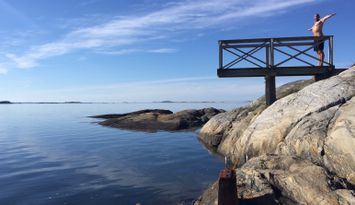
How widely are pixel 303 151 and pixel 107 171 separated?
7.48 metres

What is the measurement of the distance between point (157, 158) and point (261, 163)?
8214mm

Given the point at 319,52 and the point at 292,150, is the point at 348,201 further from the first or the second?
the point at 319,52

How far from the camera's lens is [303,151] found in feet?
38.2

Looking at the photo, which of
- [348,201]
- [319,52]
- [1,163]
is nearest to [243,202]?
[348,201]

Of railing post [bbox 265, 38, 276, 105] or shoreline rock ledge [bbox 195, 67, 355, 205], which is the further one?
railing post [bbox 265, 38, 276, 105]

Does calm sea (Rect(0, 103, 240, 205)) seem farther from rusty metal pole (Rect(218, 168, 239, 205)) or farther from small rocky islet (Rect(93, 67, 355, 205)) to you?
rusty metal pole (Rect(218, 168, 239, 205))

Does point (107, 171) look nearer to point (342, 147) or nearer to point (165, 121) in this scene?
point (342, 147)

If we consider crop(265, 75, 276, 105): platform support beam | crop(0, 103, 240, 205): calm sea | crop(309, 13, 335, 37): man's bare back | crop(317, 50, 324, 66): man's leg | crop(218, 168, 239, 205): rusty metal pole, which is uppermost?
crop(309, 13, 335, 37): man's bare back

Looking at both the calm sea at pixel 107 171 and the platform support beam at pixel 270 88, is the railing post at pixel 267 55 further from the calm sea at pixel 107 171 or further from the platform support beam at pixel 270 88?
the calm sea at pixel 107 171

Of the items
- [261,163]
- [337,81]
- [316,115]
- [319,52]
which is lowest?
[261,163]

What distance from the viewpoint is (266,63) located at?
17969mm

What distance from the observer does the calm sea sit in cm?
1190

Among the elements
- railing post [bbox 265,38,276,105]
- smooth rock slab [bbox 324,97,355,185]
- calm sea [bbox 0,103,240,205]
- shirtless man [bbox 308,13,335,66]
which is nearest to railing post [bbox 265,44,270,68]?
railing post [bbox 265,38,276,105]

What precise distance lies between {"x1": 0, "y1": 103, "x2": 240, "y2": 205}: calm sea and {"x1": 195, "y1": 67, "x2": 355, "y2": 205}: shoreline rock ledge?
1.93m
